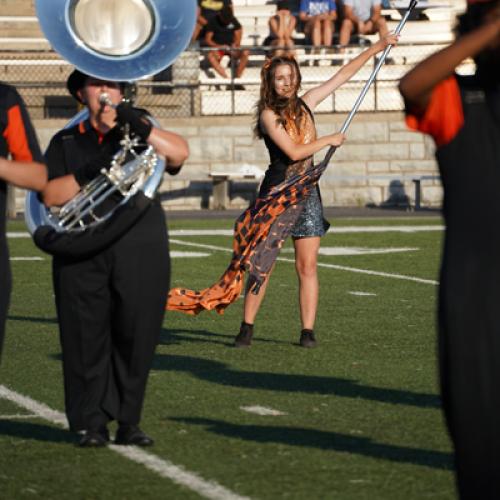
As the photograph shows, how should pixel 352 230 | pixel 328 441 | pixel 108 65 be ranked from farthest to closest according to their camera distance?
1. pixel 352 230
2. pixel 328 441
3. pixel 108 65

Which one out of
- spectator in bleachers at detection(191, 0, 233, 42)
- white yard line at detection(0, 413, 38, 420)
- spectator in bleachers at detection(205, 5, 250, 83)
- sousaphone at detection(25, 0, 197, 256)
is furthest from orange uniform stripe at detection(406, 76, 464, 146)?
spectator in bleachers at detection(191, 0, 233, 42)

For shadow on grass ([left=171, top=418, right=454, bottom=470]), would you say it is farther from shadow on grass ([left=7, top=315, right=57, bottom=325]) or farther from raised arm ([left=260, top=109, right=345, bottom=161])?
shadow on grass ([left=7, top=315, right=57, bottom=325])

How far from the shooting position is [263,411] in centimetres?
768

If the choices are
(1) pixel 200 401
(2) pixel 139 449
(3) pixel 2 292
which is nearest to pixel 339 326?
(1) pixel 200 401

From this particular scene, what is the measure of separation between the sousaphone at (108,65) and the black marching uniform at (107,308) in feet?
0.63

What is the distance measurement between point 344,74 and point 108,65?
3.87 m

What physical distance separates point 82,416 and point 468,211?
2724 millimetres

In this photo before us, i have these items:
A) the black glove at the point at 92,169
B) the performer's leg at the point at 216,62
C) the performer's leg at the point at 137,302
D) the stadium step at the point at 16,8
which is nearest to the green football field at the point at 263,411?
the performer's leg at the point at 137,302

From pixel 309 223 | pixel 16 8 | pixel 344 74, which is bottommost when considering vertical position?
pixel 309 223

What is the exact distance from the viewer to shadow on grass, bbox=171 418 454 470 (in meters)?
6.51

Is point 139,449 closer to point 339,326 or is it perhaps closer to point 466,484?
point 466,484

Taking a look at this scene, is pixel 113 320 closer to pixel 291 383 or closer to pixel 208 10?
pixel 291 383

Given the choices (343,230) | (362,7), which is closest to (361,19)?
(362,7)

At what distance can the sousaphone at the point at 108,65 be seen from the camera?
6.32 meters
